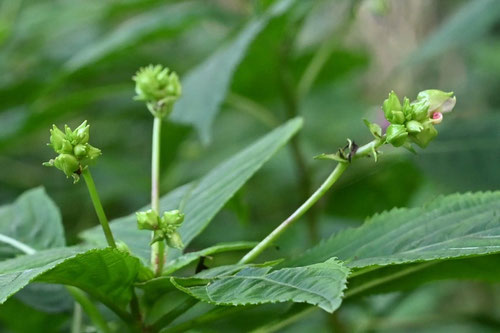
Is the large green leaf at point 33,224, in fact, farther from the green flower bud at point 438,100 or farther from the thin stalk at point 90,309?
the green flower bud at point 438,100

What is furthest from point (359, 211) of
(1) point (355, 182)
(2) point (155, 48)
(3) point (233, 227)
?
(2) point (155, 48)

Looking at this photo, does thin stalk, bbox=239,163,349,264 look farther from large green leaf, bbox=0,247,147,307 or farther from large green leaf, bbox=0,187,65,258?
large green leaf, bbox=0,187,65,258

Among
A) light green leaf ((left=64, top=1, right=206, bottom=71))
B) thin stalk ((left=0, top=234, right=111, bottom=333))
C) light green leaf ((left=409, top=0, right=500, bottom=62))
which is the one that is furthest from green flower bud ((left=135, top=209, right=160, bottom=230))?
light green leaf ((left=409, top=0, right=500, bottom=62))

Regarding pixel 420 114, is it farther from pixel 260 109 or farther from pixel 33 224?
pixel 260 109

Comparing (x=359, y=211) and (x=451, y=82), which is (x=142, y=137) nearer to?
(x=359, y=211)

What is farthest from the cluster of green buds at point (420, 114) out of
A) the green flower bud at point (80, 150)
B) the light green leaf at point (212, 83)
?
the light green leaf at point (212, 83)
